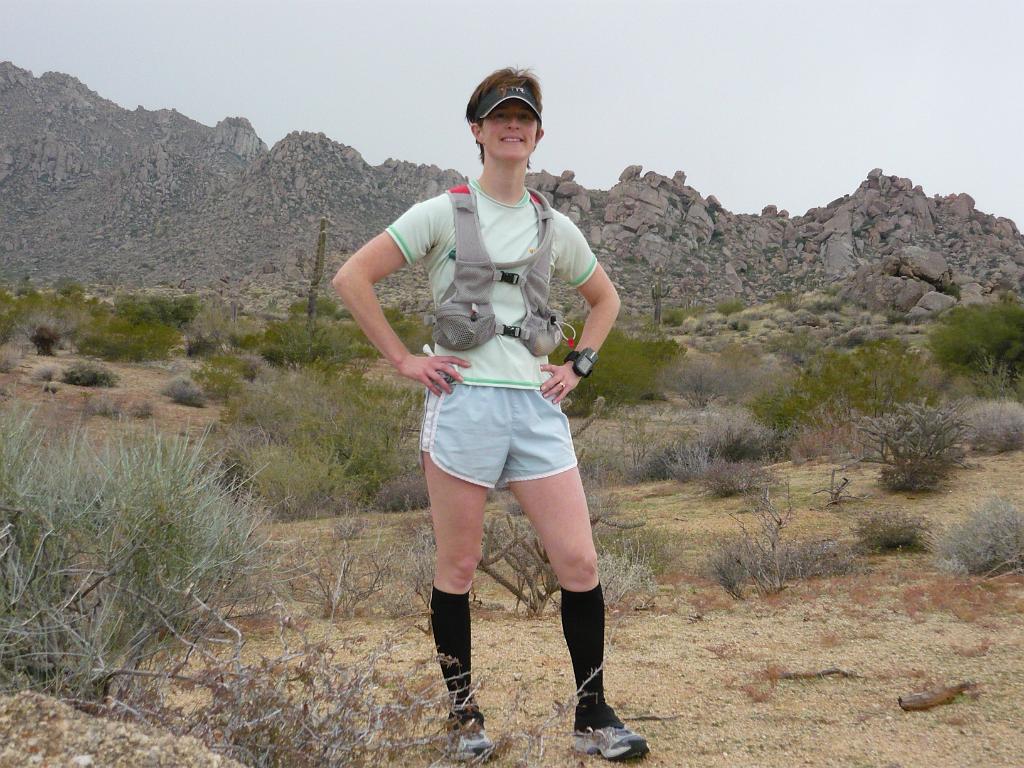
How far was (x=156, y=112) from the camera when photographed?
2844 inches

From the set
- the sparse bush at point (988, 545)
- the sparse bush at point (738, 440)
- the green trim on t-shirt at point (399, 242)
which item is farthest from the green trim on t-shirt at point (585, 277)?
the sparse bush at point (738, 440)

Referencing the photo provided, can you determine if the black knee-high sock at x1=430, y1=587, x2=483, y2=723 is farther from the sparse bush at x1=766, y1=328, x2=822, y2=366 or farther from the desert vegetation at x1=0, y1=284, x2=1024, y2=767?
the sparse bush at x1=766, y1=328, x2=822, y2=366

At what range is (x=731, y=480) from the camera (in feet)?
33.1

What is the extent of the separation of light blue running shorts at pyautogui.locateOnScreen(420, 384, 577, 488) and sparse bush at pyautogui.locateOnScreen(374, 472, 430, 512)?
7.89 meters

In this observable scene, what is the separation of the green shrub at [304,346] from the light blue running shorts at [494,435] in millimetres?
18444

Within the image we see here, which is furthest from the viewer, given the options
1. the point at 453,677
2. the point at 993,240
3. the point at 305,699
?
the point at 993,240

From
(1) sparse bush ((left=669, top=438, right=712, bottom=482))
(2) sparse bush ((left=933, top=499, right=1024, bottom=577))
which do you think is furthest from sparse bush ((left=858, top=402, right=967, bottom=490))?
(2) sparse bush ((left=933, top=499, right=1024, bottom=577))

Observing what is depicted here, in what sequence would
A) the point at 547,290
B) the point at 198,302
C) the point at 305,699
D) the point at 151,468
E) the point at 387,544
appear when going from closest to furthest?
the point at 305,699
the point at 547,290
the point at 151,468
the point at 387,544
the point at 198,302

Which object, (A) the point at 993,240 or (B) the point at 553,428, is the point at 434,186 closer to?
(A) the point at 993,240

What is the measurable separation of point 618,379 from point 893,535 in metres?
12.8

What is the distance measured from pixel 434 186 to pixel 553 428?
5971cm

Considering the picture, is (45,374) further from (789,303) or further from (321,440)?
(789,303)

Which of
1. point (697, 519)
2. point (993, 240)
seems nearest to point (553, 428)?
point (697, 519)

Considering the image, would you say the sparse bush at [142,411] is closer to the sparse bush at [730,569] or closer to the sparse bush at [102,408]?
the sparse bush at [102,408]
